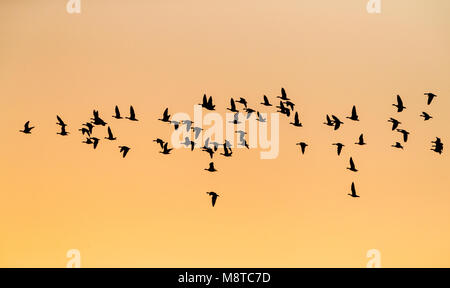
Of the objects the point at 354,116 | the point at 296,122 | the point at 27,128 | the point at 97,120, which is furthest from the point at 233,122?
the point at 27,128

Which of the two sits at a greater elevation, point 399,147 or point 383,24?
point 383,24

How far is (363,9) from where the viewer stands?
5.77 m

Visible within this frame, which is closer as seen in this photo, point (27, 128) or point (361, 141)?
point (361, 141)

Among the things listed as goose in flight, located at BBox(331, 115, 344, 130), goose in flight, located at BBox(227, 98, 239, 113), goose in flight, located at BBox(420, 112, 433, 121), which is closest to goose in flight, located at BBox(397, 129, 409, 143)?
goose in flight, located at BBox(420, 112, 433, 121)

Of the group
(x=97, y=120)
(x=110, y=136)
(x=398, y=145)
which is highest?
(x=97, y=120)

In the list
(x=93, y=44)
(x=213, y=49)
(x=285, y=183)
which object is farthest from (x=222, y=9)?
(x=285, y=183)

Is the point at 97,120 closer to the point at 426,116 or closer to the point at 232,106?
the point at 232,106

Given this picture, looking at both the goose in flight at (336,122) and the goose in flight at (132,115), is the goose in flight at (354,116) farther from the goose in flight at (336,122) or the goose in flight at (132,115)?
the goose in flight at (132,115)

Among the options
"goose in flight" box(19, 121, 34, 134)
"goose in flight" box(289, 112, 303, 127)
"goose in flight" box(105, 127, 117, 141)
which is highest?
"goose in flight" box(19, 121, 34, 134)

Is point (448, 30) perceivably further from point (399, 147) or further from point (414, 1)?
point (399, 147)

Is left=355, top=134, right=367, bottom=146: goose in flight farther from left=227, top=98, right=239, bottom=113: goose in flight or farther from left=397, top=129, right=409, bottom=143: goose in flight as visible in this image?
left=227, top=98, right=239, bottom=113: goose in flight

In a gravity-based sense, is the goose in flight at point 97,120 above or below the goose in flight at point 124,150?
above

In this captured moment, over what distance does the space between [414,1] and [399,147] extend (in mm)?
1242

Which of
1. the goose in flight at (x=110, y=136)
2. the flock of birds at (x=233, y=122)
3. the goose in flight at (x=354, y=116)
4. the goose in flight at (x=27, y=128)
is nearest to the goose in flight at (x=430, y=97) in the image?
the flock of birds at (x=233, y=122)
